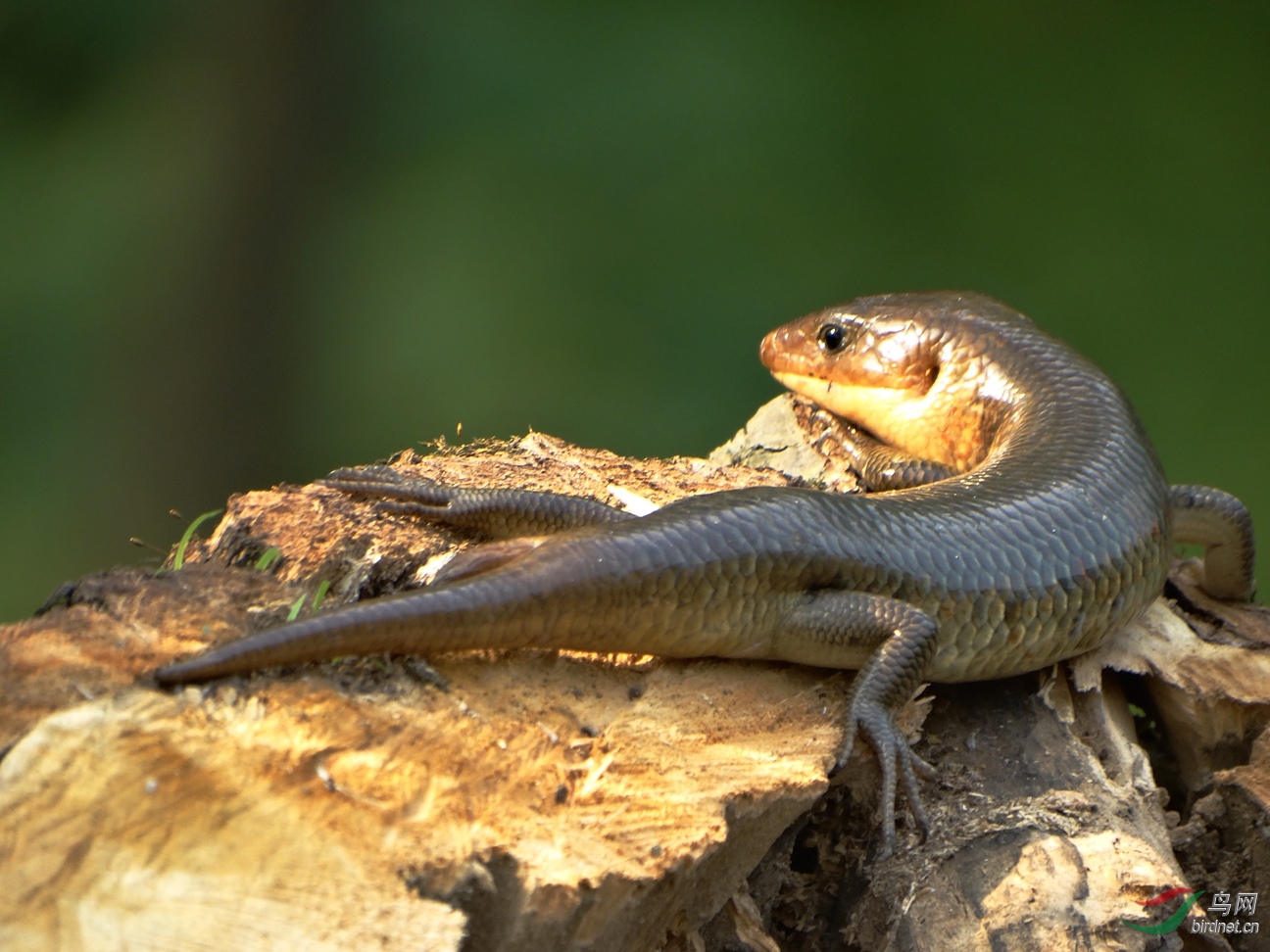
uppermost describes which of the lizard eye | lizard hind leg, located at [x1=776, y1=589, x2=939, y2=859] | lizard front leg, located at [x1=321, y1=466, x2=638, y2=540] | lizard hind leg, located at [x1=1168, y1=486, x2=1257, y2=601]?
the lizard eye

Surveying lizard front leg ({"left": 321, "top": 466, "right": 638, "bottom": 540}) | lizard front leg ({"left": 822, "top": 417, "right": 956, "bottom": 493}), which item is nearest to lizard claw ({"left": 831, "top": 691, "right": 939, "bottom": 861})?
lizard front leg ({"left": 321, "top": 466, "right": 638, "bottom": 540})

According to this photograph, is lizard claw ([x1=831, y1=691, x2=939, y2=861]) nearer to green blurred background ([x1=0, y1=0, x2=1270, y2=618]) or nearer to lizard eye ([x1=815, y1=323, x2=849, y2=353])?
lizard eye ([x1=815, y1=323, x2=849, y2=353])

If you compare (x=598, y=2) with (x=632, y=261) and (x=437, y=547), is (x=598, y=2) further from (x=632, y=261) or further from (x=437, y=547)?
(x=437, y=547)

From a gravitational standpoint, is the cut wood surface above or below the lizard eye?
below

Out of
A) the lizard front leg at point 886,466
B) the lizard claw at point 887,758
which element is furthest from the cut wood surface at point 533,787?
the lizard front leg at point 886,466

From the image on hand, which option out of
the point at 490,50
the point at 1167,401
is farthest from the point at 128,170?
the point at 1167,401

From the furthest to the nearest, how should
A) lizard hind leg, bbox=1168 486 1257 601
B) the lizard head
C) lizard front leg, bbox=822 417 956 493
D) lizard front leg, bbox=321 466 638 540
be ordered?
the lizard head, lizard front leg, bbox=822 417 956 493, lizard hind leg, bbox=1168 486 1257 601, lizard front leg, bbox=321 466 638 540
